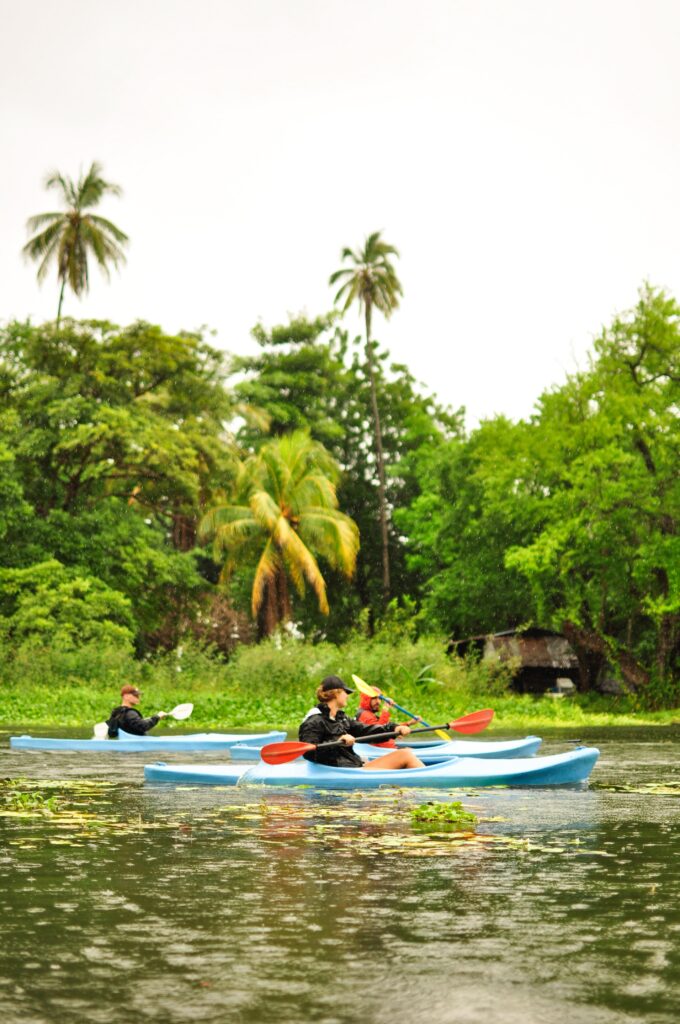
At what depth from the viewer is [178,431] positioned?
1614 inches

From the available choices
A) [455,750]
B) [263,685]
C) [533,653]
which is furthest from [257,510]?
[455,750]

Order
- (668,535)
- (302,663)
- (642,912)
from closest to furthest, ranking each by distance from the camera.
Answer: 1. (642,912)
2. (302,663)
3. (668,535)

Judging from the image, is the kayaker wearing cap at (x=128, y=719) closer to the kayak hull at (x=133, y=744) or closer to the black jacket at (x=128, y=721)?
the black jacket at (x=128, y=721)

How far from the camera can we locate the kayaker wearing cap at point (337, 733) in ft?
43.5

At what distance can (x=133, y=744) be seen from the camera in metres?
21.0

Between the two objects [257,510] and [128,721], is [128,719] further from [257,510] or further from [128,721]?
[257,510]

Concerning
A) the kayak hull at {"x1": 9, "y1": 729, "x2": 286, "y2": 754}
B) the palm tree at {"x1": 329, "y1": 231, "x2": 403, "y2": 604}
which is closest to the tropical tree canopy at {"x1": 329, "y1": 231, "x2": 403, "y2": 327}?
the palm tree at {"x1": 329, "y1": 231, "x2": 403, "y2": 604}

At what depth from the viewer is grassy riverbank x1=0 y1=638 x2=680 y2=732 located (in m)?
31.3

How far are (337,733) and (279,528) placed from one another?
99.4 ft

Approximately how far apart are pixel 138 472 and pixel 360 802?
2967cm

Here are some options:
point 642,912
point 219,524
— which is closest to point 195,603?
point 219,524

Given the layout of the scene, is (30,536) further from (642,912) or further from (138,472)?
(642,912)

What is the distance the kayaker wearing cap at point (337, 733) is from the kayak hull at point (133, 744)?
6632 mm

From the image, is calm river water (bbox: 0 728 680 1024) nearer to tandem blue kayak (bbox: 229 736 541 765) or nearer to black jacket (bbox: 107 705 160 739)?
tandem blue kayak (bbox: 229 736 541 765)
